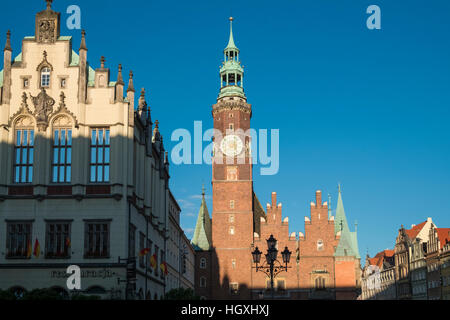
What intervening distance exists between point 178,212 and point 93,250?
Result: 41.3 meters

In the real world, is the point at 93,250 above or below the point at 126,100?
below

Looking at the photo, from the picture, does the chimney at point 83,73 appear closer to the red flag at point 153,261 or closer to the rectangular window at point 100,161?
the rectangular window at point 100,161

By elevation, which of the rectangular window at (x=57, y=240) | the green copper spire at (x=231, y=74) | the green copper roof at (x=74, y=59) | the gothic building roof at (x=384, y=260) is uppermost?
the green copper spire at (x=231, y=74)

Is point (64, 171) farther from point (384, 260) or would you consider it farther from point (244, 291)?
point (384, 260)

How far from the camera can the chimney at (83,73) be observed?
4831 centimetres

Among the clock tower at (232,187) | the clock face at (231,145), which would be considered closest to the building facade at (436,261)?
the clock tower at (232,187)

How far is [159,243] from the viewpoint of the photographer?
61.8 meters

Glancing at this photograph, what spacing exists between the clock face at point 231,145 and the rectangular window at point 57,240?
193ft

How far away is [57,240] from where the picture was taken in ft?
152

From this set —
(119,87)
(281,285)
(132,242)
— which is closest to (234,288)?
(281,285)

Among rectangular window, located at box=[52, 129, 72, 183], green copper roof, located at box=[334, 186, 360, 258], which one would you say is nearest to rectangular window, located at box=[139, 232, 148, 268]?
rectangular window, located at box=[52, 129, 72, 183]
